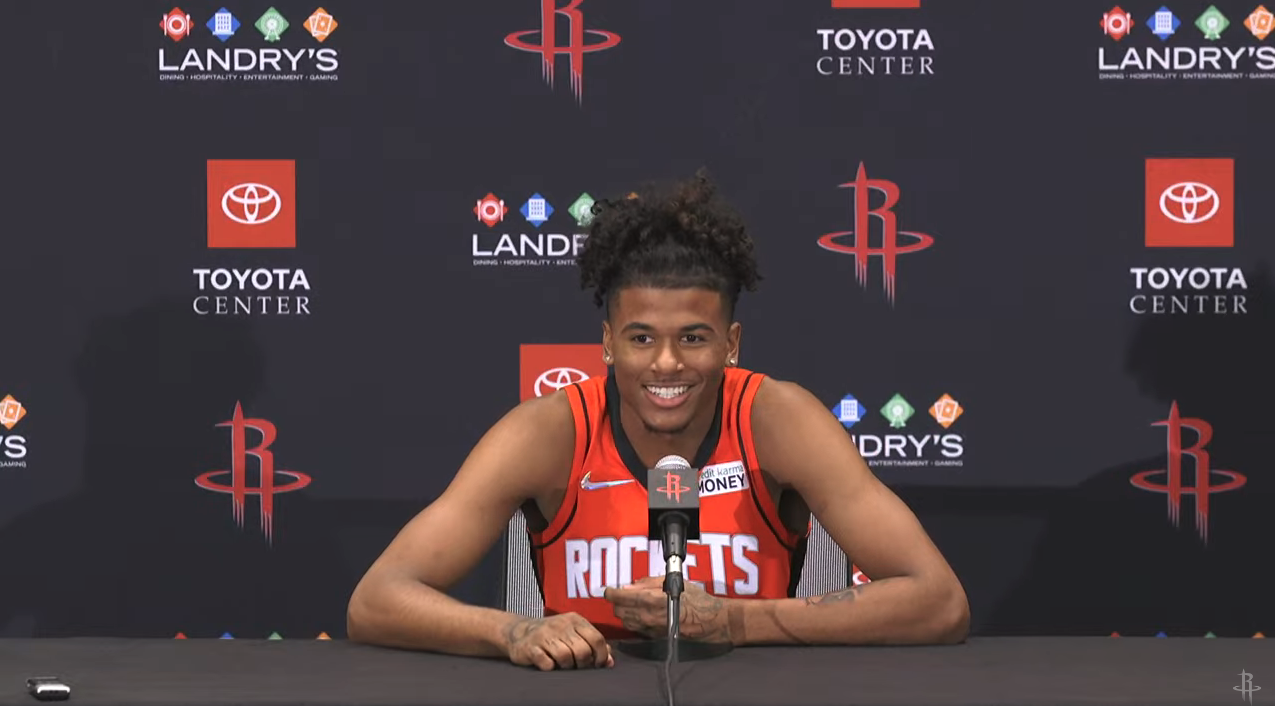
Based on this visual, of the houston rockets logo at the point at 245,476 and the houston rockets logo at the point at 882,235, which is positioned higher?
the houston rockets logo at the point at 882,235

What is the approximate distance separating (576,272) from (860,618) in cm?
148

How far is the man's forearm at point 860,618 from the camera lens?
187 cm

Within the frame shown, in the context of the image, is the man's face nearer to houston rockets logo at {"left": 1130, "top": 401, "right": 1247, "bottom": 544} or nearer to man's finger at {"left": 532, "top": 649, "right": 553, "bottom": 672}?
man's finger at {"left": 532, "top": 649, "right": 553, "bottom": 672}

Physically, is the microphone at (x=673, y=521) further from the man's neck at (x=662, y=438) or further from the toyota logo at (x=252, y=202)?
the toyota logo at (x=252, y=202)

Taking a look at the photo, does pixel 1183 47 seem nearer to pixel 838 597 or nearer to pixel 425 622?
pixel 838 597

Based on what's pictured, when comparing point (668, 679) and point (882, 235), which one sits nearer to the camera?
point (668, 679)

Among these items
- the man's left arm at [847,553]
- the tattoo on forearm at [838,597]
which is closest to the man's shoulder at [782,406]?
the man's left arm at [847,553]

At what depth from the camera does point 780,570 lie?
2305 mm

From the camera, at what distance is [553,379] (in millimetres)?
3227

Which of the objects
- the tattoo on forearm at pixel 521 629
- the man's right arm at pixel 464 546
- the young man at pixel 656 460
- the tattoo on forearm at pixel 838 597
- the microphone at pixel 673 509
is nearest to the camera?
the microphone at pixel 673 509

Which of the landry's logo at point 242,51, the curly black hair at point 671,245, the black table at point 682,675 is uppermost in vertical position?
the landry's logo at point 242,51

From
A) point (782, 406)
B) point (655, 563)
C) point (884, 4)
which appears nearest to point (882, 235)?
point (884, 4)

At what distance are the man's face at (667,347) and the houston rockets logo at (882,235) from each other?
106 cm

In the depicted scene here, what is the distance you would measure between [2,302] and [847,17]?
2042 mm
